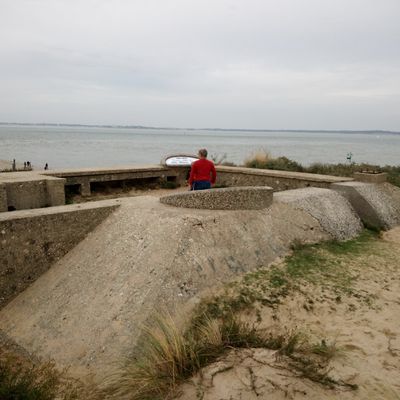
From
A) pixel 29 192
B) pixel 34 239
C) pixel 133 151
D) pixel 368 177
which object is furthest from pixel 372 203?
pixel 133 151

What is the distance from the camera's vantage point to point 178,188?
11578 millimetres

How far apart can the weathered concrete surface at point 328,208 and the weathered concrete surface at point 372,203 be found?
8.0 inches

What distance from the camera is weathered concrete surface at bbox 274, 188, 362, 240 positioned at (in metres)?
7.63

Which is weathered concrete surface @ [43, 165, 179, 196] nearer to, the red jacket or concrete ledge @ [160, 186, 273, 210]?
the red jacket

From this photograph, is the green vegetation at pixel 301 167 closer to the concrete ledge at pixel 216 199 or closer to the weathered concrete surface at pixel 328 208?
the weathered concrete surface at pixel 328 208

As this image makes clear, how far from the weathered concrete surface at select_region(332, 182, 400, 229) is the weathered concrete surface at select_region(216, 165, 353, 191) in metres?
0.56

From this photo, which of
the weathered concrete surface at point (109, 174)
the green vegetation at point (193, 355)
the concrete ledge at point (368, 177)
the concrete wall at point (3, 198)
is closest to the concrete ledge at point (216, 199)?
the green vegetation at point (193, 355)

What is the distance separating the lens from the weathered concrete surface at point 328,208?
7.63 m

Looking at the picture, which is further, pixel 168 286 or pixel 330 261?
pixel 330 261

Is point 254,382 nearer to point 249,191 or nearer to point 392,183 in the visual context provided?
point 249,191

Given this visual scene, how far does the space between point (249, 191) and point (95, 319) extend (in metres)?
3.37

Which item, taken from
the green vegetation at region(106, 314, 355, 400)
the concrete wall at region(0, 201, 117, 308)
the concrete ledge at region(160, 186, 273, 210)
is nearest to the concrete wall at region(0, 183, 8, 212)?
the concrete wall at region(0, 201, 117, 308)

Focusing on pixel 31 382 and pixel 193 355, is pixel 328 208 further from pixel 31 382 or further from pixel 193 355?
pixel 31 382

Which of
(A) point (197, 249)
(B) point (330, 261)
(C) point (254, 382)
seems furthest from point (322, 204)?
(C) point (254, 382)
